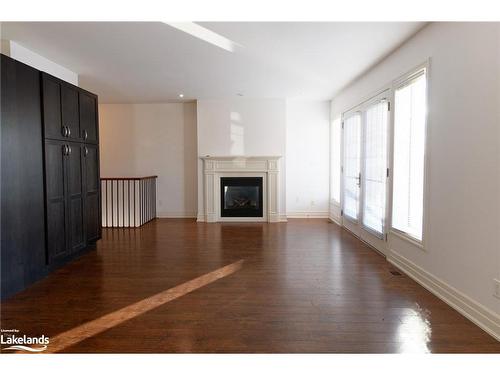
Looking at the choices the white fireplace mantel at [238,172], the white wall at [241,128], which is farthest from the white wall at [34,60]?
the white fireplace mantel at [238,172]

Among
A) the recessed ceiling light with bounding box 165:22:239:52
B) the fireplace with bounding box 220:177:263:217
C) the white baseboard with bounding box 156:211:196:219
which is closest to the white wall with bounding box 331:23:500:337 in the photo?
the recessed ceiling light with bounding box 165:22:239:52

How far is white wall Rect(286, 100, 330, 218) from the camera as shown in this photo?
785 centimetres

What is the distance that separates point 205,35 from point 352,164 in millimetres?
3527

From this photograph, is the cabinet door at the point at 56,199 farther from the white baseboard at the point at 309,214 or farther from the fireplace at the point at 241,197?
the white baseboard at the point at 309,214

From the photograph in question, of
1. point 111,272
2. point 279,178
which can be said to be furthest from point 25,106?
point 279,178

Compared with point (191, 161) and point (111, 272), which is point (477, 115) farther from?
point (191, 161)

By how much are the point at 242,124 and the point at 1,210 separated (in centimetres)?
521

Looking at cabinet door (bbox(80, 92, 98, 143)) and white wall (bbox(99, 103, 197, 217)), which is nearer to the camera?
cabinet door (bbox(80, 92, 98, 143))

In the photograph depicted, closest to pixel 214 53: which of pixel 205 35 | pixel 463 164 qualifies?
pixel 205 35

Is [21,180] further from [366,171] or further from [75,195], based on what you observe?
[366,171]

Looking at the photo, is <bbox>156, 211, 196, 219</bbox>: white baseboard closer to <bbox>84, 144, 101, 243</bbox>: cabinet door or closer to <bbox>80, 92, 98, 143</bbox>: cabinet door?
<bbox>84, 144, 101, 243</bbox>: cabinet door

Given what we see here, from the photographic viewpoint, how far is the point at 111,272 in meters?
3.94

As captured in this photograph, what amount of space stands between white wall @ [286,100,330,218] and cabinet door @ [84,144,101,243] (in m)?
4.31

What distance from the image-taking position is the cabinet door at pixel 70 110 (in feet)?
13.2
